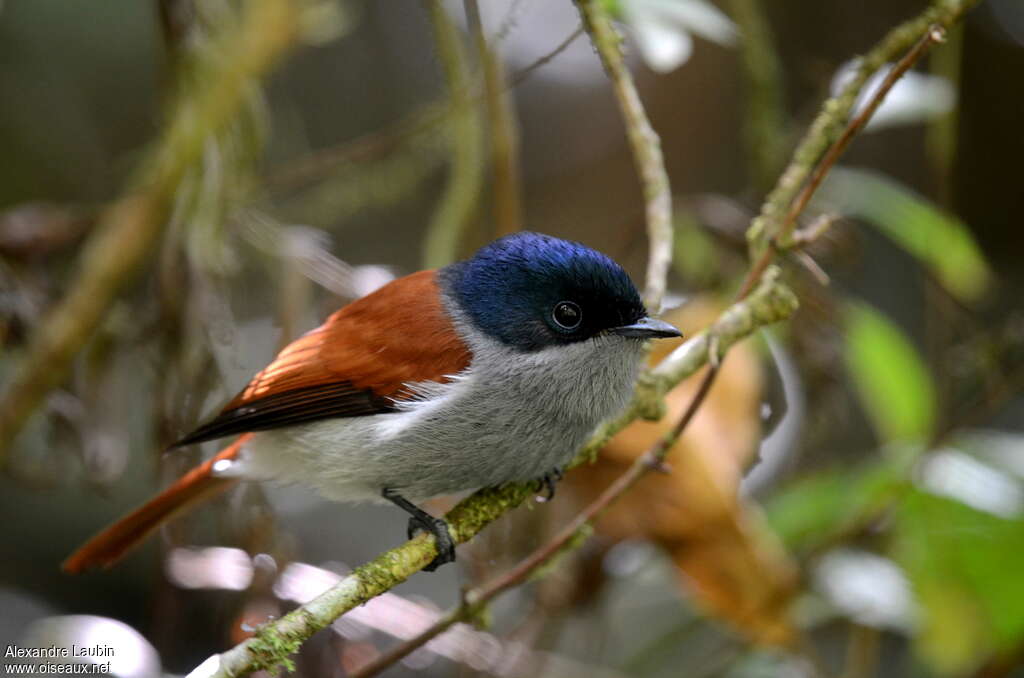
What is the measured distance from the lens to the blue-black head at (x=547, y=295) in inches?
97.3

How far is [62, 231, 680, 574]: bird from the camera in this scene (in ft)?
8.06

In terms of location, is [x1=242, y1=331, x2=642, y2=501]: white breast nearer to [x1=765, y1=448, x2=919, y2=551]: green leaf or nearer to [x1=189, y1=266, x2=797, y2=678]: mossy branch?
[x1=189, y1=266, x2=797, y2=678]: mossy branch

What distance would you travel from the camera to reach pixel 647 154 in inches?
104

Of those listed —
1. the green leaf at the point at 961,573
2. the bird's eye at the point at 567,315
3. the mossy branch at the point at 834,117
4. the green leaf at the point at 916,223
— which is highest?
the mossy branch at the point at 834,117

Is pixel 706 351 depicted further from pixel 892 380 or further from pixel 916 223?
pixel 916 223

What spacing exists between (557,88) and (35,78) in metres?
2.65

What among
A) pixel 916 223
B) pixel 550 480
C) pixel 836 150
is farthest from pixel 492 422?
pixel 916 223

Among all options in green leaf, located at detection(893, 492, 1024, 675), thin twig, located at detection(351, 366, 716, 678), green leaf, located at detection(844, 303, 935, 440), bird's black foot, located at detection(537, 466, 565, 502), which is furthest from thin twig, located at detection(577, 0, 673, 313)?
green leaf, located at detection(893, 492, 1024, 675)

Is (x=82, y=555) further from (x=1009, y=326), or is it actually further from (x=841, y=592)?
(x=1009, y=326)

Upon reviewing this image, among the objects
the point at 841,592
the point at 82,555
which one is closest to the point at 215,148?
the point at 82,555

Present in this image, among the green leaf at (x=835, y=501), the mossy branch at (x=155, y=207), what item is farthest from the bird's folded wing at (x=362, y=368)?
the green leaf at (x=835, y=501)

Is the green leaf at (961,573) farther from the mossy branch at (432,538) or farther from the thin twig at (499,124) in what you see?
the thin twig at (499,124)

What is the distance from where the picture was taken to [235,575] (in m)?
2.90

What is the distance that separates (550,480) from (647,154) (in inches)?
33.5
